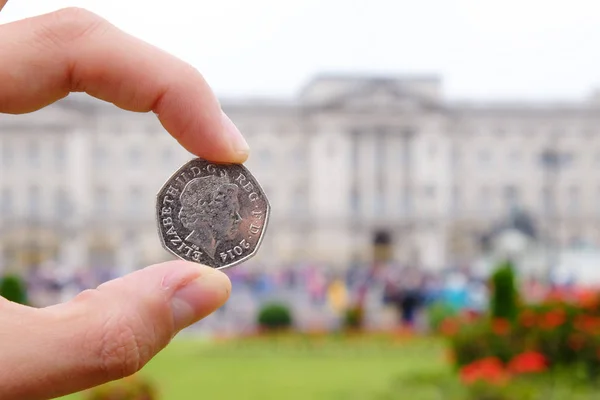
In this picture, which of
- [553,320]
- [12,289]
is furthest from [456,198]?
[553,320]

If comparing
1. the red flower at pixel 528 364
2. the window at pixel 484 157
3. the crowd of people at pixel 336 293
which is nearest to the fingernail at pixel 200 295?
the red flower at pixel 528 364

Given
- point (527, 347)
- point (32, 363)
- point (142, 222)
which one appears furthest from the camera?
point (142, 222)

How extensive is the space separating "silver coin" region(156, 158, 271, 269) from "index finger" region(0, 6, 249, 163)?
0.27 ft

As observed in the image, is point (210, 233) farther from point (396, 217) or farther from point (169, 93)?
point (396, 217)

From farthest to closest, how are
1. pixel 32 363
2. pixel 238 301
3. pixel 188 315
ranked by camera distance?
pixel 238 301 < pixel 188 315 < pixel 32 363

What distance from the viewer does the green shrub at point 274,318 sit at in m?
16.0

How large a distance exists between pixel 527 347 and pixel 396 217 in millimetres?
37105

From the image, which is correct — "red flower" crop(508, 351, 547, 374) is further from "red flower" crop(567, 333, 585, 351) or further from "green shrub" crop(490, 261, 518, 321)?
"green shrub" crop(490, 261, 518, 321)

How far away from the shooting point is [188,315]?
162 centimetres

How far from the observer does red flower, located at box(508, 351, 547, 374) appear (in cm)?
757

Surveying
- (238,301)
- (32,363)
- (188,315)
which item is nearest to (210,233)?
(188,315)

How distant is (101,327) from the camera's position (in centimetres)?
157

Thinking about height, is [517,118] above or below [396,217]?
above

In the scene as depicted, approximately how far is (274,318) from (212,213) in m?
14.3
